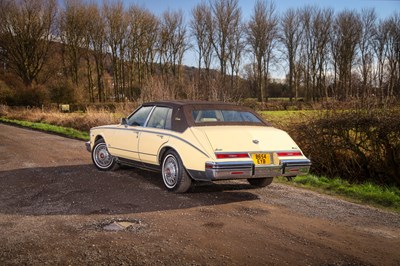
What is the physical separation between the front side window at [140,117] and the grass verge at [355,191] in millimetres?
3019

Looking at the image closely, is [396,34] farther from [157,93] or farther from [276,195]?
[276,195]

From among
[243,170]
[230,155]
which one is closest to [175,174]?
[230,155]

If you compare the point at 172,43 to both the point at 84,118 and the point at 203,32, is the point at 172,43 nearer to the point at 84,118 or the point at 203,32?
the point at 203,32

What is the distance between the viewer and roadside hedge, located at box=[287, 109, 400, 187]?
8.65m

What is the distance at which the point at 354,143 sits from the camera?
30.8 feet

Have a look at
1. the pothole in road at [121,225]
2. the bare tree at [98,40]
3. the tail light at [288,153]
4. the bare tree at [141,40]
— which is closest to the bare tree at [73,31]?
the bare tree at [98,40]

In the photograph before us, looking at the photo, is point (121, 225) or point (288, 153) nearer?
point (121, 225)

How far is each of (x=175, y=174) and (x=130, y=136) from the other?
1650 mm

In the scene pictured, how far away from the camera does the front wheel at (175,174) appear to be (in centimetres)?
652

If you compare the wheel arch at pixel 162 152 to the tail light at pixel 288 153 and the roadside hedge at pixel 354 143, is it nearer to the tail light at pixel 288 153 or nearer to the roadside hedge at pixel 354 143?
the tail light at pixel 288 153

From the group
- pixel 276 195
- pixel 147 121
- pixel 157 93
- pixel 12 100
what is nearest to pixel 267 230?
pixel 276 195

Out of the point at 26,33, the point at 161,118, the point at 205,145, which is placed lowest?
the point at 205,145

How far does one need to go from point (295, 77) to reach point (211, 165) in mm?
50908

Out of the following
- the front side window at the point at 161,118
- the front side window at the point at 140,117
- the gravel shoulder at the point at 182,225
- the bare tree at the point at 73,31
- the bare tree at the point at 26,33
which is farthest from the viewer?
the bare tree at the point at 73,31
